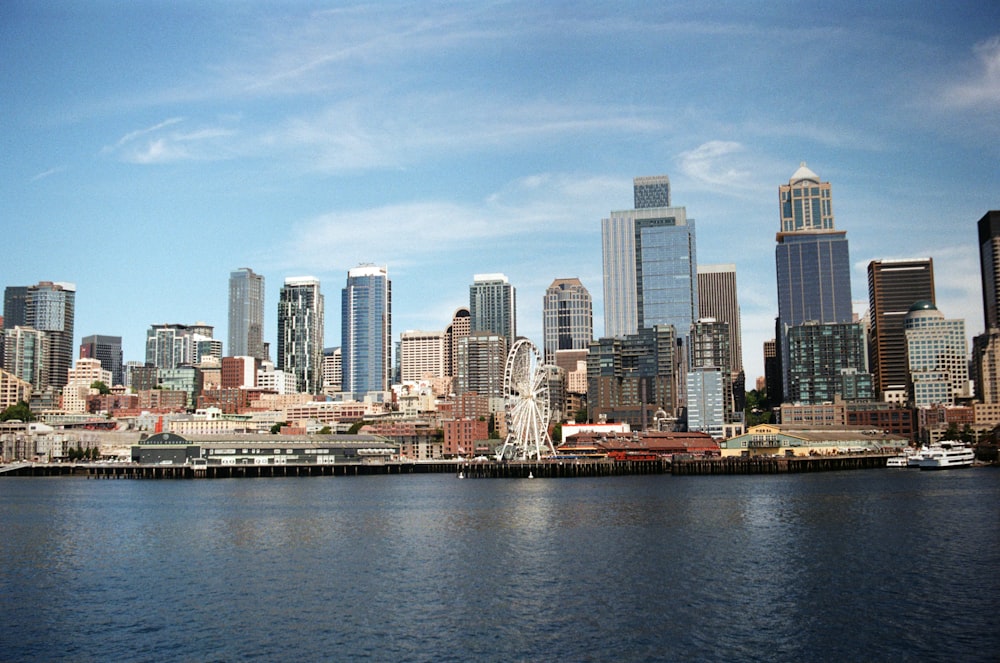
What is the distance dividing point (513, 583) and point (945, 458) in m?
122

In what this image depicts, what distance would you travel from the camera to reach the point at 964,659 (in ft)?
111

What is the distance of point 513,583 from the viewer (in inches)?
1900

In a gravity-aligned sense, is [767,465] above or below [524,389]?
below

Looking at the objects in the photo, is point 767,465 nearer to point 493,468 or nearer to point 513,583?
point 493,468

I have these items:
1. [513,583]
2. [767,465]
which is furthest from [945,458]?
[513,583]

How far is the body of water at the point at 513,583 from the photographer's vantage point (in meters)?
36.7

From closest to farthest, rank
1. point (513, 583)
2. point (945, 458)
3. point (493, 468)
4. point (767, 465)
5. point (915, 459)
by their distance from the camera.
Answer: point (513, 583), point (945, 458), point (767, 465), point (915, 459), point (493, 468)

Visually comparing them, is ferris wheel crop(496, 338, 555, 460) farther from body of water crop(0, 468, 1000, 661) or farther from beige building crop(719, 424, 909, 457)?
body of water crop(0, 468, 1000, 661)

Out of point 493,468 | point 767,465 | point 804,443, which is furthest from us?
point 804,443

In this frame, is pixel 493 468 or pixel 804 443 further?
pixel 804 443

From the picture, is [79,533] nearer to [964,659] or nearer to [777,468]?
[964,659]

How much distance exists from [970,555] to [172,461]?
5773 inches

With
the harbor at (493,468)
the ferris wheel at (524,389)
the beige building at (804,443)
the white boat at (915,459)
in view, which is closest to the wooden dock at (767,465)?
the harbor at (493,468)

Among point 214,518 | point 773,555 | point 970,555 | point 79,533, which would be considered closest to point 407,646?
point 773,555
